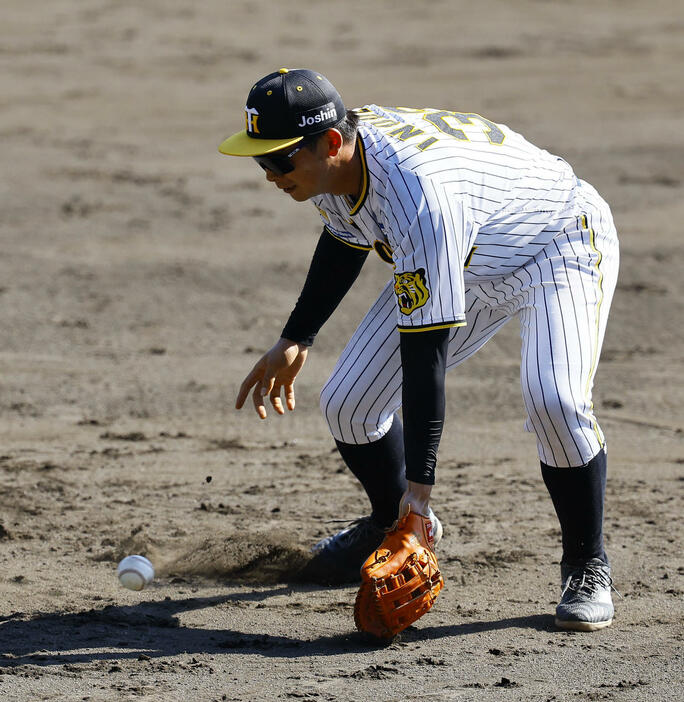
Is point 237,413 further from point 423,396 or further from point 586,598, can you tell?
point 423,396

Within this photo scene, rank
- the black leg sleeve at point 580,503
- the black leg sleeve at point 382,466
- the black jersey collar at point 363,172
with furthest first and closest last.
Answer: the black leg sleeve at point 382,466
the black leg sleeve at point 580,503
the black jersey collar at point 363,172

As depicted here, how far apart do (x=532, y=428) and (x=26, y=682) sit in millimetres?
1688

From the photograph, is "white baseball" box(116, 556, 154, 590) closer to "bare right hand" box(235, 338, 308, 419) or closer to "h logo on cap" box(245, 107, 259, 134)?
"bare right hand" box(235, 338, 308, 419)

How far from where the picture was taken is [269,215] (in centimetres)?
930

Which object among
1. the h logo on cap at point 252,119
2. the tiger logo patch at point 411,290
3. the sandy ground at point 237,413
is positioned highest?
the h logo on cap at point 252,119

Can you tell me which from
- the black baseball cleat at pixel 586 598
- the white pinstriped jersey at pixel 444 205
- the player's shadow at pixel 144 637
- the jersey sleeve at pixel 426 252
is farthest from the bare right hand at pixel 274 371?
the black baseball cleat at pixel 586 598

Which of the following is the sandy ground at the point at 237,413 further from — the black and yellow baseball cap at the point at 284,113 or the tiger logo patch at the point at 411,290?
the black and yellow baseball cap at the point at 284,113

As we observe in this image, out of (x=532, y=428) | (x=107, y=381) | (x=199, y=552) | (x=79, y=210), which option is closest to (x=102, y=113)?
(x=79, y=210)

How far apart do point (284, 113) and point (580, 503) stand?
1.54m

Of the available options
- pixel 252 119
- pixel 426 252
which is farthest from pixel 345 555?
pixel 252 119

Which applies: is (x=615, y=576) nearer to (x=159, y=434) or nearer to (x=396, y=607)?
(x=396, y=607)

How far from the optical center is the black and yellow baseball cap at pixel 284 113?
3250 millimetres

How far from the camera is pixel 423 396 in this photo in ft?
10.8

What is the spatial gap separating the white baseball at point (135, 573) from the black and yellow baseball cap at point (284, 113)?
1468mm
